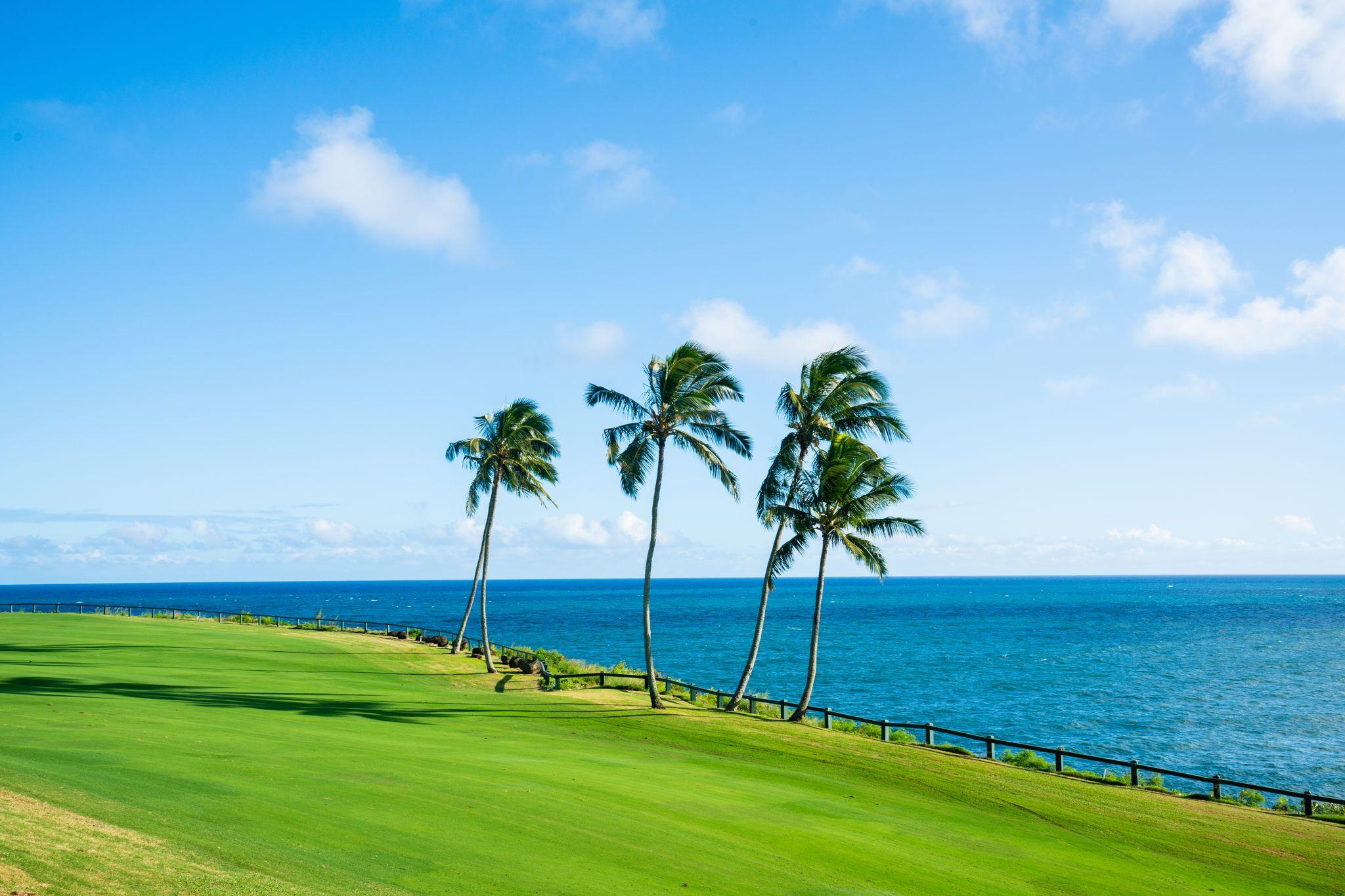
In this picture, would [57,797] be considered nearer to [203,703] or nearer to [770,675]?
[203,703]

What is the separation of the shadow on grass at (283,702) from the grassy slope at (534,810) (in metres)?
0.19

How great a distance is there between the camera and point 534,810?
16391mm

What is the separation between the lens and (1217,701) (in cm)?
5725

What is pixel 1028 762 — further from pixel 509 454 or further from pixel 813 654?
pixel 509 454

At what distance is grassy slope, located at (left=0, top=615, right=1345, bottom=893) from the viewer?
12.1m

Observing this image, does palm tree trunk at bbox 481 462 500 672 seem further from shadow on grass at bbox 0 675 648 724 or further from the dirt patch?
the dirt patch

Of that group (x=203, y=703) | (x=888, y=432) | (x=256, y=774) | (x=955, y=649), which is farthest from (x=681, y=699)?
(x=955, y=649)

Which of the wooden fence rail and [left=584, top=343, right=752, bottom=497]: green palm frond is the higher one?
[left=584, top=343, right=752, bottom=497]: green palm frond

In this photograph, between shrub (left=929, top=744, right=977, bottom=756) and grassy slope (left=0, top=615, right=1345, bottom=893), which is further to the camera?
shrub (left=929, top=744, right=977, bottom=756)

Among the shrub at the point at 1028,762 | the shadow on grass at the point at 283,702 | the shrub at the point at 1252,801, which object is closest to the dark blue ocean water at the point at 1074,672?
the shrub at the point at 1252,801

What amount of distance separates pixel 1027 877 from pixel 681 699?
2345cm

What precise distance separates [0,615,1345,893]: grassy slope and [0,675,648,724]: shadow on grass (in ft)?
0.64

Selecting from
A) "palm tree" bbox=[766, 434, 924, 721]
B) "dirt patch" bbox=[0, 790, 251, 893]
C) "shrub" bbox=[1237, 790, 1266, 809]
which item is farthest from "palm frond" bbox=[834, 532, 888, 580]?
"dirt patch" bbox=[0, 790, 251, 893]

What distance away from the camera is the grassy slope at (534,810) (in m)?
12.1
